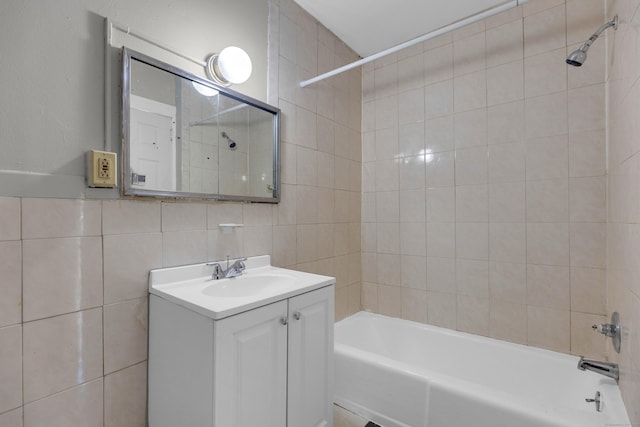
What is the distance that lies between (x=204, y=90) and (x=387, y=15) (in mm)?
1316

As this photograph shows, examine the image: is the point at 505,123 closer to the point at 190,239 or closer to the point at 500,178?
the point at 500,178

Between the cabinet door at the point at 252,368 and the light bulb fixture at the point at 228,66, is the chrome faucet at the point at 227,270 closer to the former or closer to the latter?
the cabinet door at the point at 252,368

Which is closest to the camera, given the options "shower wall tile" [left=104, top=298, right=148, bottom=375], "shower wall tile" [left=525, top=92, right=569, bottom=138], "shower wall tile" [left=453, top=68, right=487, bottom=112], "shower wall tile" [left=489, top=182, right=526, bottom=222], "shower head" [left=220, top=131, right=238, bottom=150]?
"shower wall tile" [left=104, top=298, right=148, bottom=375]

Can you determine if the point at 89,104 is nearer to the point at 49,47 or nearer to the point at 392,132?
the point at 49,47

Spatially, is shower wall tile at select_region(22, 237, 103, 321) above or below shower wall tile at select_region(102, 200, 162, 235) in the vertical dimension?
below

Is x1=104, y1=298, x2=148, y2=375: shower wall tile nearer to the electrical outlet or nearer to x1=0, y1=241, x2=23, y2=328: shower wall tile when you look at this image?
x1=0, y1=241, x2=23, y2=328: shower wall tile

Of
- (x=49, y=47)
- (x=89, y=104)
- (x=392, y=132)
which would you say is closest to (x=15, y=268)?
(x=89, y=104)

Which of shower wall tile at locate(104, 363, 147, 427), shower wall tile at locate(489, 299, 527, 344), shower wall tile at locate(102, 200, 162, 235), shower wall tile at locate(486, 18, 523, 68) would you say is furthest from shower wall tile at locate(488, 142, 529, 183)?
shower wall tile at locate(104, 363, 147, 427)

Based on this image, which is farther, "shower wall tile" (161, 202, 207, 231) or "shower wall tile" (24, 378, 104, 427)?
"shower wall tile" (161, 202, 207, 231)

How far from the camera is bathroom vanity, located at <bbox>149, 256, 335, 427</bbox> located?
930 millimetres

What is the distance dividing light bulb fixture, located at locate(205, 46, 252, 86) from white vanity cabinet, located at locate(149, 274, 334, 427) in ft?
3.38

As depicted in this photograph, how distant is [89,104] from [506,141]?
213 centimetres

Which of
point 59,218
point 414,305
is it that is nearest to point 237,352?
point 59,218

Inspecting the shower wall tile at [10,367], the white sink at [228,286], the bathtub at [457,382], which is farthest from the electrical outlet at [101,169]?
the bathtub at [457,382]
